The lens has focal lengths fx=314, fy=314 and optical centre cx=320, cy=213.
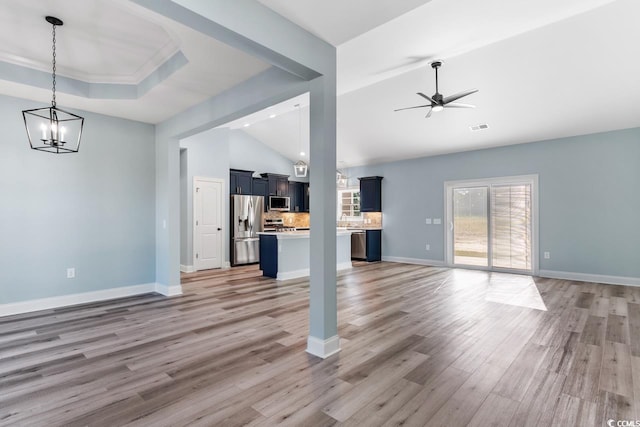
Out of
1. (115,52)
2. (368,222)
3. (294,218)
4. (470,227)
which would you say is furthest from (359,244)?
(115,52)

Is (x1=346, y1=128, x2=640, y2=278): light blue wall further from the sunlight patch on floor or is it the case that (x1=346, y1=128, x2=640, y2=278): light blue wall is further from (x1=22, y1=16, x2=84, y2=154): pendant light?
(x1=22, y1=16, x2=84, y2=154): pendant light

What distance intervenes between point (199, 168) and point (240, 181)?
1176 mm

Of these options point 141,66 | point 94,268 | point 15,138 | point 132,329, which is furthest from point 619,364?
point 15,138

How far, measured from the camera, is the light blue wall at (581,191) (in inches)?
224

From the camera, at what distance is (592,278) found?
19.6 ft

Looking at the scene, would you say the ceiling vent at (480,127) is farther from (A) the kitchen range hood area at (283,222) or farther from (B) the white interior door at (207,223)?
(B) the white interior door at (207,223)

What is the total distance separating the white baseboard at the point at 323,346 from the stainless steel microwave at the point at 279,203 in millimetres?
6268

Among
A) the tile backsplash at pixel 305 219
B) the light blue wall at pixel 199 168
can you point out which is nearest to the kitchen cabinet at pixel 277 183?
the tile backsplash at pixel 305 219

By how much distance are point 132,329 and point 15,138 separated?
2996 millimetres

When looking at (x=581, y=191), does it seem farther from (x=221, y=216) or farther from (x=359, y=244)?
(x=221, y=216)

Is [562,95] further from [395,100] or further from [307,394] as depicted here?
[307,394]

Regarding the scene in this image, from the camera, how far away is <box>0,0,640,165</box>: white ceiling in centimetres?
274

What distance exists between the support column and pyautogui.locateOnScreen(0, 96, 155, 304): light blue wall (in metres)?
3.64

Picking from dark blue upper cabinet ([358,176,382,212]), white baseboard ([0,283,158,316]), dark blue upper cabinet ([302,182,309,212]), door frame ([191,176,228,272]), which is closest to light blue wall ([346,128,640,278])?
dark blue upper cabinet ([358,176,382,212])
